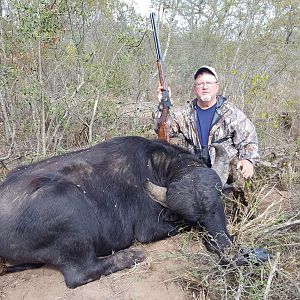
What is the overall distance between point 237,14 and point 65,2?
4571 mm

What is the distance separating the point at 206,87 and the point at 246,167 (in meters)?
1.01

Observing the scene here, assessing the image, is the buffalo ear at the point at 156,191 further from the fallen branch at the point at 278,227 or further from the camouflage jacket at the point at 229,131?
the camouflage jacket at the point at 229,131

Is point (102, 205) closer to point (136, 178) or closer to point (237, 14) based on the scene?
point (136, 178)

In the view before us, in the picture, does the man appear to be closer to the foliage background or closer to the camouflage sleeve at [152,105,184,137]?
the camouflage sleeve at [152,105,184,137]

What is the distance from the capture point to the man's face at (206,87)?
14.5 ft

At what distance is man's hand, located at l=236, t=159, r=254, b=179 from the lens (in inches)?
166

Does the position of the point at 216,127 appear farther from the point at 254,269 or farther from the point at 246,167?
the point at 254,269

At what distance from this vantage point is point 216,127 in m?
4.47

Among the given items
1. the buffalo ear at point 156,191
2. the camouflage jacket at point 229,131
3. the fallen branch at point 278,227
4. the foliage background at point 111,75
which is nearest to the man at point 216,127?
the camouflage jacket at point 229,131

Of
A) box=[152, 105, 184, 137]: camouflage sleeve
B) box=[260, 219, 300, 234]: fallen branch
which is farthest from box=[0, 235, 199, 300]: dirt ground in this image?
box=[152, 105, 184, 137]: camouflage sleeve

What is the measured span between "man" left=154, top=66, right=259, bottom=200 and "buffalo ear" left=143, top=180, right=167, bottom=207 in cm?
111

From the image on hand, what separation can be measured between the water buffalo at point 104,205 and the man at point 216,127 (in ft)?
2.04

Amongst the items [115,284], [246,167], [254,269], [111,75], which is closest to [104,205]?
[115,284]

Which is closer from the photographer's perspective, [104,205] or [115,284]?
[115,284]
